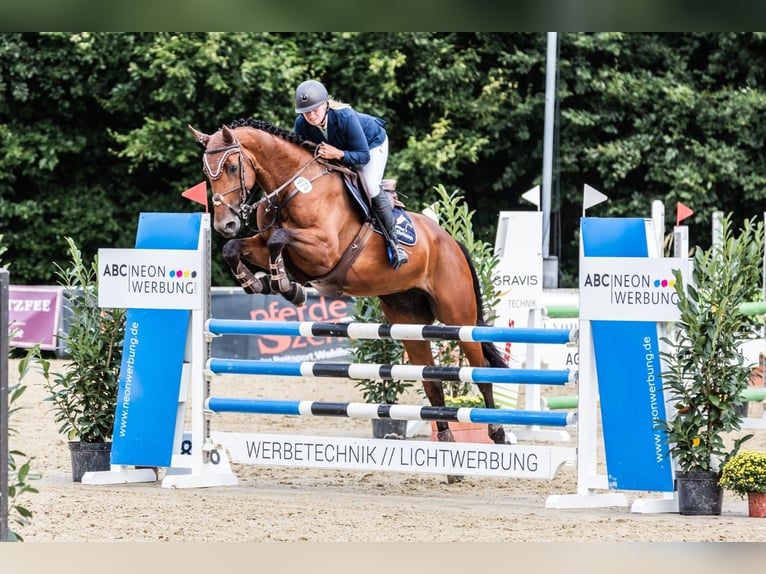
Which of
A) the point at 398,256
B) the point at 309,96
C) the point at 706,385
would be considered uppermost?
the point at 309,96

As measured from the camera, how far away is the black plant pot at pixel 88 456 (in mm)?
6066

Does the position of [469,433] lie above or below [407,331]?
below

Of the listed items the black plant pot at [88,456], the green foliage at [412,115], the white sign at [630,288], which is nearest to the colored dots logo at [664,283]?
the white sign at [630,288]

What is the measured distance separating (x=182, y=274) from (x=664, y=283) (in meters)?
2.39

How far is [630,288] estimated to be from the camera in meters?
5.24

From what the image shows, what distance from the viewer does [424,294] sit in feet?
20.6

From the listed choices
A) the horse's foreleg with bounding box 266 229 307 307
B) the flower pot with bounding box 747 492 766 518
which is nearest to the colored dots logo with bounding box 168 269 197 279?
the horse's foreleg with bounding box 266 229 307 307

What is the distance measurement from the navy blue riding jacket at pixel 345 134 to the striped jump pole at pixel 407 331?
0.81m

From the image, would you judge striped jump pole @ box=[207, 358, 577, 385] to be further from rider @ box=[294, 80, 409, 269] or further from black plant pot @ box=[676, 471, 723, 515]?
black plant pot @ box=[676, 471, 723, 515]

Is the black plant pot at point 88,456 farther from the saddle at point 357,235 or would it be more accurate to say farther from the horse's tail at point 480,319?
the horse's tail at point 480,319

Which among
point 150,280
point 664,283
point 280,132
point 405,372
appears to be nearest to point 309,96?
point 280,132

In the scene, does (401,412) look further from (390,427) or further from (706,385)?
(390,427)
